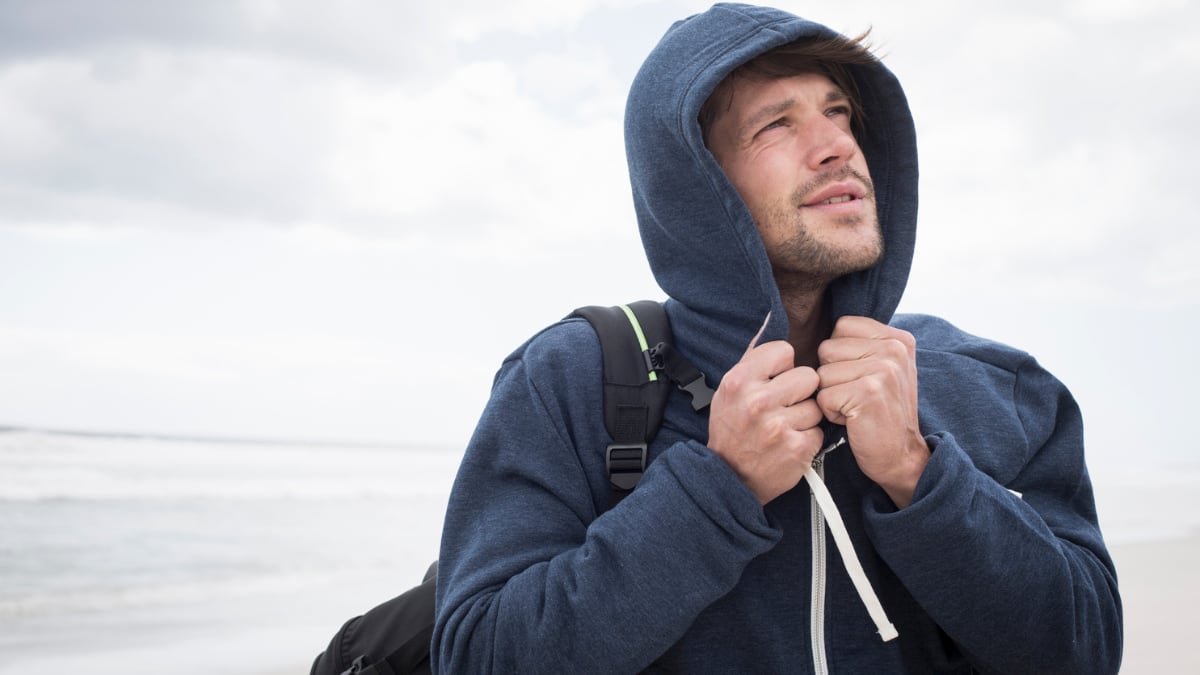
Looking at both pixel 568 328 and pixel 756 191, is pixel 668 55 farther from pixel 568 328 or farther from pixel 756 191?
pixel 568 328

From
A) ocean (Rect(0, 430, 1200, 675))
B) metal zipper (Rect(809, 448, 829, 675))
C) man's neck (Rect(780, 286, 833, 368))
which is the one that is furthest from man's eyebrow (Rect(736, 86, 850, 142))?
ocean (Rect(0, 430, 1200, 675))

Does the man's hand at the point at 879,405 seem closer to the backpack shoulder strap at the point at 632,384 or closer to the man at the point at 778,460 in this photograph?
the man at the point at 778,460

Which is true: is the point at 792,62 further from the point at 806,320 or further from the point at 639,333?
the point at 639,333

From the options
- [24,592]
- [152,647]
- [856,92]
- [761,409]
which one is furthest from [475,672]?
[24,592]

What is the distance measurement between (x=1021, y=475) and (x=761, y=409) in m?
0.75

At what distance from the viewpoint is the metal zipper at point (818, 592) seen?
177 cm

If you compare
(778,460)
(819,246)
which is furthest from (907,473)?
(819,246)

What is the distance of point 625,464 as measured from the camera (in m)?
1.76

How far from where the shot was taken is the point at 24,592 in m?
6.55

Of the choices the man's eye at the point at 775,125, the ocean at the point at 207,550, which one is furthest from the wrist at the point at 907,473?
the ocean at the point at 207,550

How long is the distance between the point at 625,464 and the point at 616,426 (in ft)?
0.24

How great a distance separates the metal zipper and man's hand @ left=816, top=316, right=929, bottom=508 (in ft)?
0.44

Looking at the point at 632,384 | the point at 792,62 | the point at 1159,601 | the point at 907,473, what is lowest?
the point at 1159,601

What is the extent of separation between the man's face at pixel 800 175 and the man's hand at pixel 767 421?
1.02 ft
